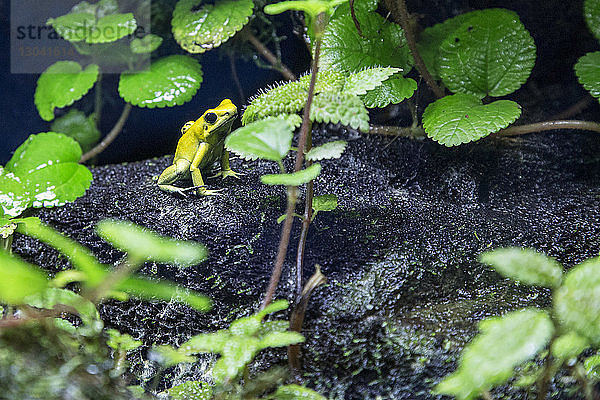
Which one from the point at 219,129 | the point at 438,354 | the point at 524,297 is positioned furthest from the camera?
the point at 219,129

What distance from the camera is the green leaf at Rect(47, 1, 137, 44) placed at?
1.75 meters

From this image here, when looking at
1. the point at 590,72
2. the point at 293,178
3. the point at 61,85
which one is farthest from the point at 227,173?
the point at 590,72

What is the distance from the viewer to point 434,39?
165 centimetres

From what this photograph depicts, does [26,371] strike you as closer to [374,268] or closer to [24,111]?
[374,268]

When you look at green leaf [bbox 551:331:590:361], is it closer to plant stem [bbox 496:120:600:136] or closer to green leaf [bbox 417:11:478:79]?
plant stem [bbox 496:120:600:136]

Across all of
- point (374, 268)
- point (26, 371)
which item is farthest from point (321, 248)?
point (26, 371)

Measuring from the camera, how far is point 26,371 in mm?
570

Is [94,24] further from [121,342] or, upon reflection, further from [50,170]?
[121,342]

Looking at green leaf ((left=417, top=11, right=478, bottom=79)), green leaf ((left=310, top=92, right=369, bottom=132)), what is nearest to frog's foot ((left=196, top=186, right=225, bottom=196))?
green leaf ((left=310, top=92, right=369, bottom=132))

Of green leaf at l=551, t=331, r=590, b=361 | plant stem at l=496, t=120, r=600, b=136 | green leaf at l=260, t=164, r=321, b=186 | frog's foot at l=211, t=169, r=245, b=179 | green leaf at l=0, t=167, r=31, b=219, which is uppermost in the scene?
green leaf at l=260, t=164, r=321, b=186

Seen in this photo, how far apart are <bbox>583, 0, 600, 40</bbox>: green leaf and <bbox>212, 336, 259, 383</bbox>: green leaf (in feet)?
4.83

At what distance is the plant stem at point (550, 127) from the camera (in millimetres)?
1456

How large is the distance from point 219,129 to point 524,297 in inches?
35.7

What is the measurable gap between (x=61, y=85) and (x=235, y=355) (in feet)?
4.97
